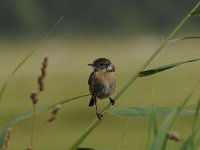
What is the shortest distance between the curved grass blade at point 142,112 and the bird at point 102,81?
1.80 meters

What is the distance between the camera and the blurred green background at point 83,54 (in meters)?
20.1

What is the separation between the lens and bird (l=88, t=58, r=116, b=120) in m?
4.77

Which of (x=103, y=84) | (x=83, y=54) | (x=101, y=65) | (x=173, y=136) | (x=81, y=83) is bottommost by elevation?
(x=173, y=136)

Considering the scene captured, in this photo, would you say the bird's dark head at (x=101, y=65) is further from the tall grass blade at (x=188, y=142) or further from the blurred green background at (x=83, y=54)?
the blurred green background at (x=83, y=54)

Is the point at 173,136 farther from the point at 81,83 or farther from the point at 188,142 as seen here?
the point at 81,83

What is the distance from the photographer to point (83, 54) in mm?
38219

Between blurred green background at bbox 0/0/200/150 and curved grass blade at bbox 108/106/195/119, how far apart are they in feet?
45.6

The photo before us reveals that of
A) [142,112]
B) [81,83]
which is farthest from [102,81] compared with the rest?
[81,83]

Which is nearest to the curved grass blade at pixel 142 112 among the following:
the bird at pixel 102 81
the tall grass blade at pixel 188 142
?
the tall grass blade at pixel 188 142

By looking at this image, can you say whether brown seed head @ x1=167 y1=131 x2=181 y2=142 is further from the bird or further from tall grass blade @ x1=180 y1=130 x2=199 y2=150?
the bird

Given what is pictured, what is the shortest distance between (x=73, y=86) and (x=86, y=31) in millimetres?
19252

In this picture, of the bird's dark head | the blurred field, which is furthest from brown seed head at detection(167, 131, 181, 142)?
the bird's dark head

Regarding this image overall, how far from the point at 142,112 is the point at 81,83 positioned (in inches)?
1003

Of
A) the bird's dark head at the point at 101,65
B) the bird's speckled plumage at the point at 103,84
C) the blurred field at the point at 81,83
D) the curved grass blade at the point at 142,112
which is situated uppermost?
the blurred field at the point at 81,83
